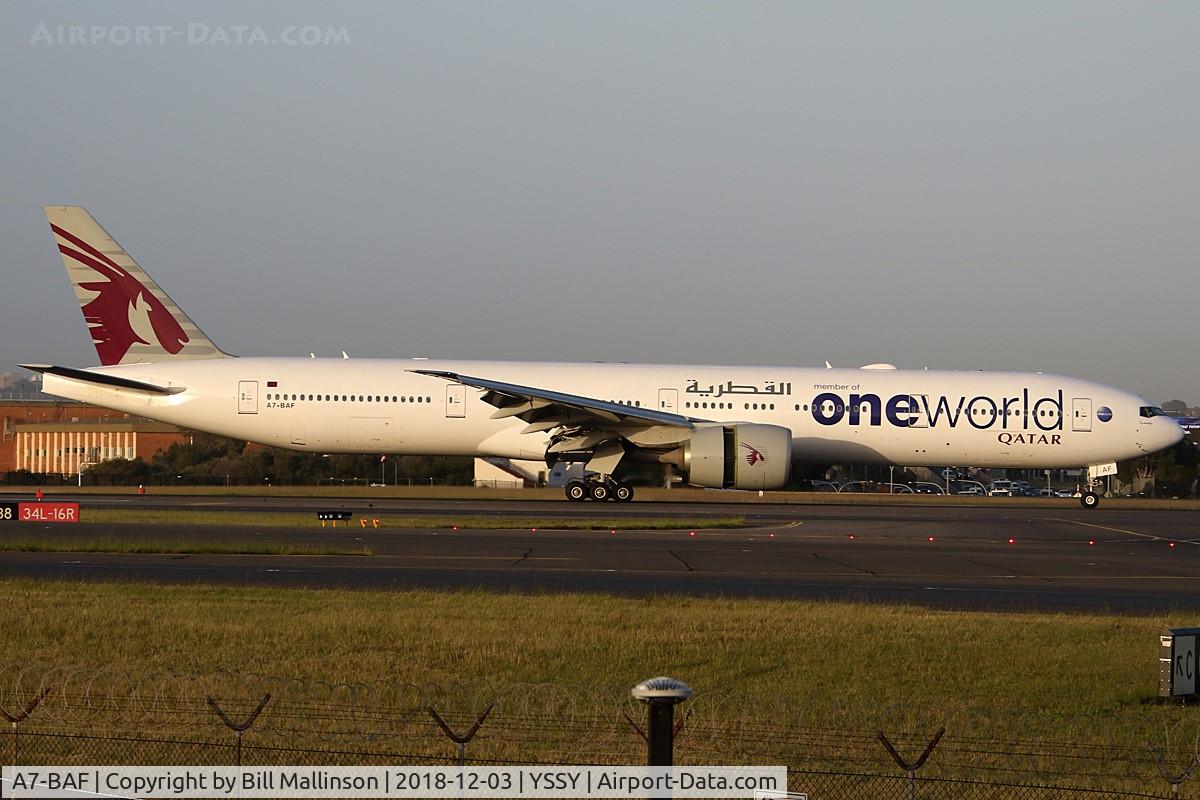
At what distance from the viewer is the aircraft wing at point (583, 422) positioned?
36406 millimetres

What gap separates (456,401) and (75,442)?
45.8 metres

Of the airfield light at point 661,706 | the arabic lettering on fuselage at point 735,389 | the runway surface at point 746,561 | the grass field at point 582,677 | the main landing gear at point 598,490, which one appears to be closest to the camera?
the airfield light at point 661,706

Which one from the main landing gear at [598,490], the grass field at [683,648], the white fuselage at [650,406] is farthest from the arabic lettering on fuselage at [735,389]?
the grass field at [683,648]

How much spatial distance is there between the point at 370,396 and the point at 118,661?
91.9 feet

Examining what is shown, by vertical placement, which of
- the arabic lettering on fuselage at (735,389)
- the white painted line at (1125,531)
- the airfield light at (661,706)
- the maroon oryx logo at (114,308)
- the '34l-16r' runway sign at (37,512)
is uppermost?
the maroon oryx logo at (114,308)

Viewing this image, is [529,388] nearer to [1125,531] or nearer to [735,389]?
[735,389]

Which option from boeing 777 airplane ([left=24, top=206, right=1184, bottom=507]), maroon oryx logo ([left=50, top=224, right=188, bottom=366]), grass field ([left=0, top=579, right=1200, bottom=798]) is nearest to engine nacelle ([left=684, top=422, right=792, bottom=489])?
boeing 777 airplane ([left=24, top=206, right=1184, bottom=507])

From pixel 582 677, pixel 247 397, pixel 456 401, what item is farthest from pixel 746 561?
pixel 247 397

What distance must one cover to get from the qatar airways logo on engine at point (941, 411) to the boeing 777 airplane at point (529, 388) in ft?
0.14

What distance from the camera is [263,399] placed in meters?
39.5

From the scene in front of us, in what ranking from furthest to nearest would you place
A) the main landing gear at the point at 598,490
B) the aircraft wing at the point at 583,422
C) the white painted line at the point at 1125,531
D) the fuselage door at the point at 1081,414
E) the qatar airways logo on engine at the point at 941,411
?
1. the fuselage door at the point at 1081,414
2. the qatar airways logo on engine at the point at 941,411
3. the main landing gear at the point at 598,490
4. the aircraft wing at the point at 583,422
5. the white painted line at the point at 1125,531

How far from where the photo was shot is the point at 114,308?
1587 inches

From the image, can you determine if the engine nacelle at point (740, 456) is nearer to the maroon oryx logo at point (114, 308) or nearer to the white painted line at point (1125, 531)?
the white painted line at point (1125, 531)

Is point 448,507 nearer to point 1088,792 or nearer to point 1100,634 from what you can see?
point 1100,634
